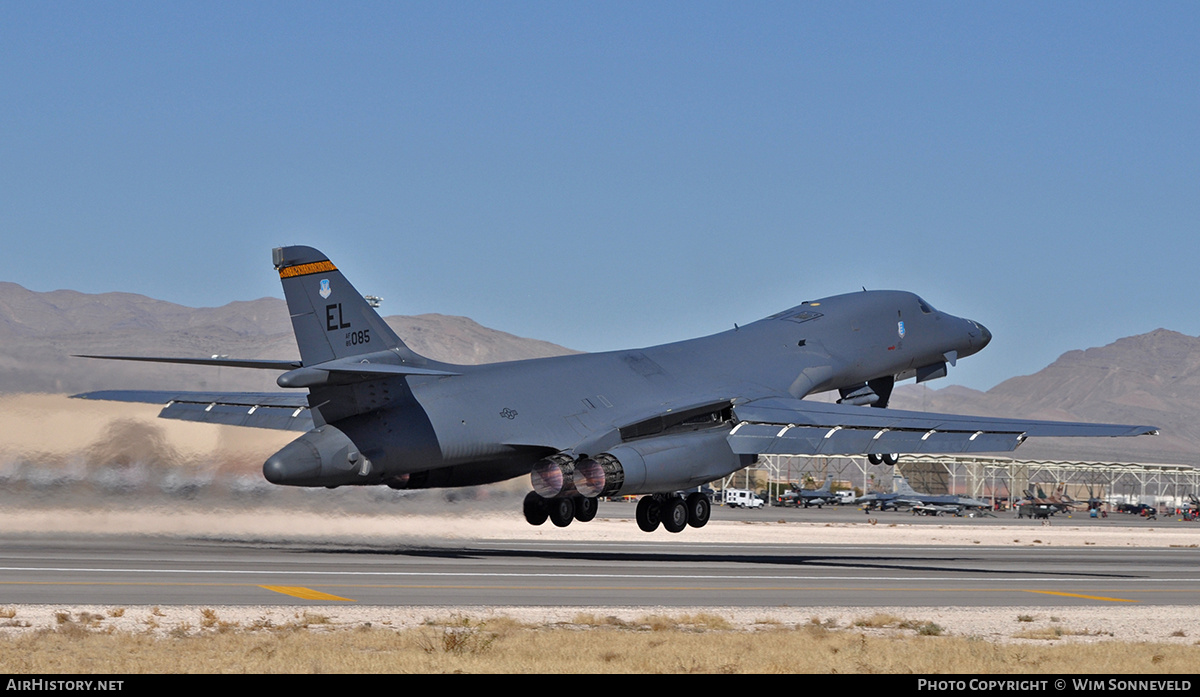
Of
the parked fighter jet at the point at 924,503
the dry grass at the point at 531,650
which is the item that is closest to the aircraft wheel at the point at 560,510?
the dry grass at the point at 531,650

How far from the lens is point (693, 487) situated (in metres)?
29.9

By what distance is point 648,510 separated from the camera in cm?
3216

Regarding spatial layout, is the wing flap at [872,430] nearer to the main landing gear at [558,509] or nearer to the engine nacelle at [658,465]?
the engine nacelle at [658,465]

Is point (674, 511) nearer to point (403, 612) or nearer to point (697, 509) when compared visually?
point (697, 509)

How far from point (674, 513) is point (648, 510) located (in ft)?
2.12

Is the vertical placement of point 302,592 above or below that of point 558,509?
below

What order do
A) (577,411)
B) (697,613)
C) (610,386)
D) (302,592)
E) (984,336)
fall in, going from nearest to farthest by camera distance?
(697,613) → (302,592) → (577,411) → (610,386) → (984,336)

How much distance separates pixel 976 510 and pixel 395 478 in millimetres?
81241

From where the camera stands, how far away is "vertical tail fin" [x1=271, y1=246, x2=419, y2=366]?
26.4m

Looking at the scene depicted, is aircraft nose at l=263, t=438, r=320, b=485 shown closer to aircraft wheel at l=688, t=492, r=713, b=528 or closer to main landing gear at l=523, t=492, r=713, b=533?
main landing gear at l=523, t=492, r=713, b=533

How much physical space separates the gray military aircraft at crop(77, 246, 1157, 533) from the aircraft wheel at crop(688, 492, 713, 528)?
45 millimetres

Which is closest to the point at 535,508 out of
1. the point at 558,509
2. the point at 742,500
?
the point at 558,509

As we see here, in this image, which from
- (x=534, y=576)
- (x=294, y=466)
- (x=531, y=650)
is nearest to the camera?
(x=531, y=650)
